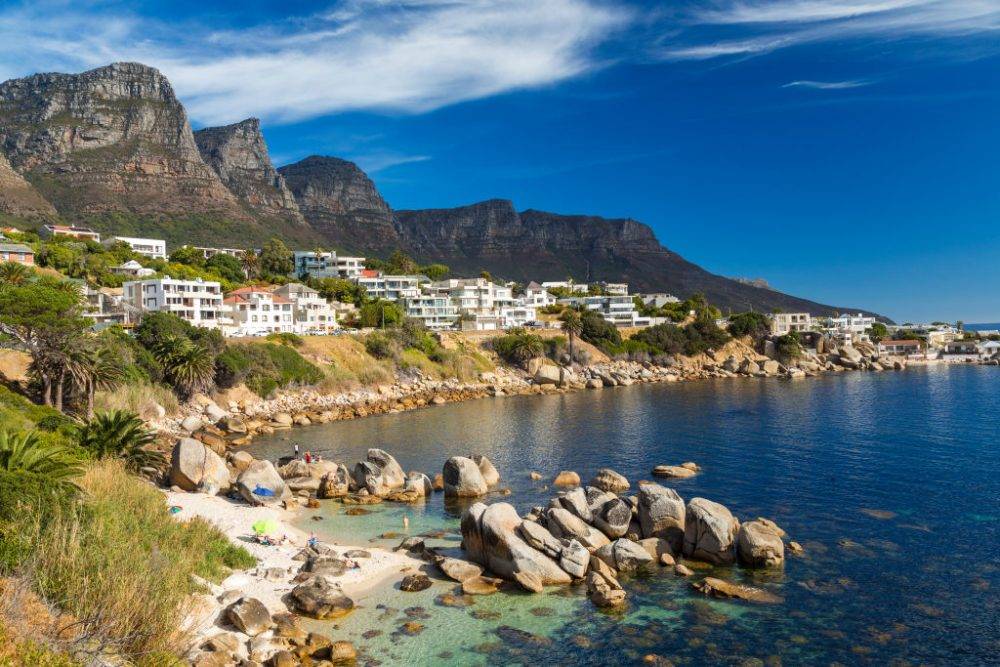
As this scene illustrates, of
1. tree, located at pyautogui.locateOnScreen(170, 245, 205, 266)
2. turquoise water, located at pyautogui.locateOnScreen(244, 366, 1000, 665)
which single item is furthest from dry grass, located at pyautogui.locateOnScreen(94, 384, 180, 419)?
tree, located at pyautogui.locateOnScreen(170, 245, 205, 266)

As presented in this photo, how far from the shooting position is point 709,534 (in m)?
25.3

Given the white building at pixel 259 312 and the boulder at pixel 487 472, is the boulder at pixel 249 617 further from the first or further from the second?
the white building at pixel 259 312

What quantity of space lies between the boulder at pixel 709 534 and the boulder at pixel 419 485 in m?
15.7

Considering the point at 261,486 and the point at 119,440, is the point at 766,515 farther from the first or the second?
the point at 119,440

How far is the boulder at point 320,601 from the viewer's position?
67.5 ft

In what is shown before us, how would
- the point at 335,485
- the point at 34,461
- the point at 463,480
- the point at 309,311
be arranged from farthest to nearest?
the point at 309,311, the point at 335,485, the point at 463,480, the point at 34,461

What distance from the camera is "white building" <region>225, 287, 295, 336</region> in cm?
8756

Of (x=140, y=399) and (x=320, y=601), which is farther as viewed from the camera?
(x=140, y=399)

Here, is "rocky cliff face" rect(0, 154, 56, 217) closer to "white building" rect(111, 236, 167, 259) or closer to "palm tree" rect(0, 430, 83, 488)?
"white building" rect(111, 236, 167, 259)

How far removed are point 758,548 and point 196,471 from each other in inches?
1106

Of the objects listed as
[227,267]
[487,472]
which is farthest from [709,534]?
[227,267]

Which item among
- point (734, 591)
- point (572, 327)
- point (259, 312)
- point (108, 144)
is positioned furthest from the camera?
point (108, 144)

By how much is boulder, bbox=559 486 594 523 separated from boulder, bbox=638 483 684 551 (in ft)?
7.35

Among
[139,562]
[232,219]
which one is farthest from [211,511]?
[232,219]
